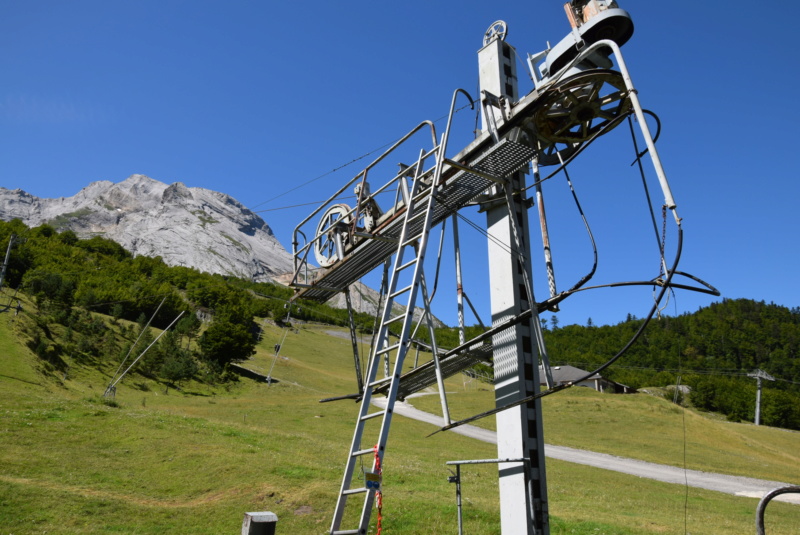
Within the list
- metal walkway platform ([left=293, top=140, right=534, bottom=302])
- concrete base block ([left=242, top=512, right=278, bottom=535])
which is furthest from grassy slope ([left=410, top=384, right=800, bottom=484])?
concrete base block ([left=242, top=512, right=278, bottom=535])

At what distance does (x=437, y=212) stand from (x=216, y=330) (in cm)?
8127

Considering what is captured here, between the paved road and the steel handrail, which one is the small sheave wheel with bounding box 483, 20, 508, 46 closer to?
the steel handrail

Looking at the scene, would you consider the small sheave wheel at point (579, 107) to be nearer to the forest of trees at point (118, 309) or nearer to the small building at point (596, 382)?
the forest of trees at point (118, 309)

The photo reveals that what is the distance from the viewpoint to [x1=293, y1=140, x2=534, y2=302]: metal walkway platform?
8.14 m

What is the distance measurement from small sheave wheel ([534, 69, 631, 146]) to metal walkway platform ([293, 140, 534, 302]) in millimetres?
717

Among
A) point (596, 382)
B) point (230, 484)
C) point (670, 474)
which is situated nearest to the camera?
point (230, 484)

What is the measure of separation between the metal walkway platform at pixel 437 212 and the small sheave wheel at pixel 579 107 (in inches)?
28.2

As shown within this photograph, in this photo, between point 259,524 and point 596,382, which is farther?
point 596,382

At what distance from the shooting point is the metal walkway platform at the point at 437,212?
26.7ft

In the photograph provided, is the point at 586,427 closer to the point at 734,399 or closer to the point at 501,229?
the point at 501,229

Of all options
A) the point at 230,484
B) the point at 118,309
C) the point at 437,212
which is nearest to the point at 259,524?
the point at 437,212

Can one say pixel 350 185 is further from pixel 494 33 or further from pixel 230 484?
pixel 230 484

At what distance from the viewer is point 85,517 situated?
13.7m

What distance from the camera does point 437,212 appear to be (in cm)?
955
